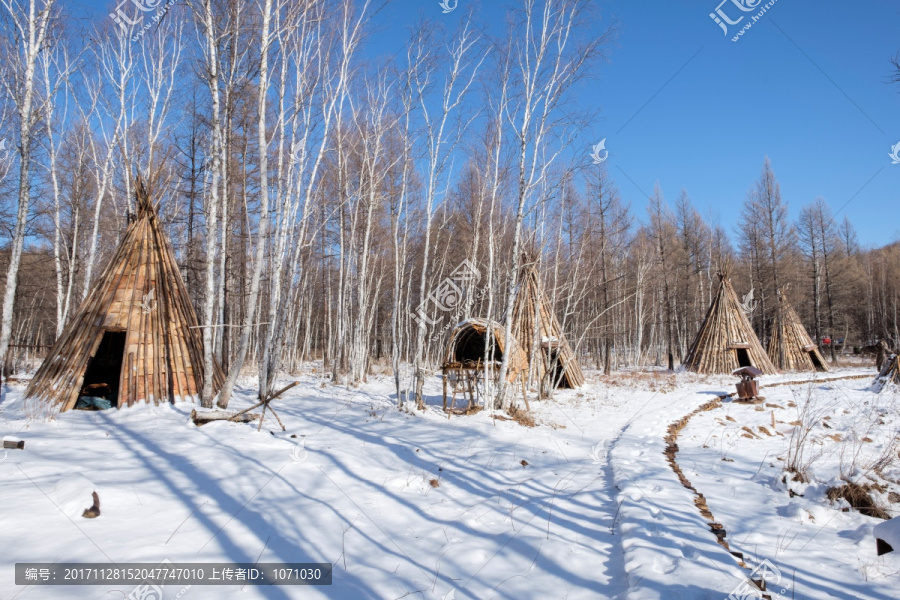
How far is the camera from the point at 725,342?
723 inches

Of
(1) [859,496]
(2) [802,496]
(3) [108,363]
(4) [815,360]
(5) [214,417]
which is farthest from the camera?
(4) [815,360]

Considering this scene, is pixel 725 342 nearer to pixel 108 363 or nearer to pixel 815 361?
pixel 815 361

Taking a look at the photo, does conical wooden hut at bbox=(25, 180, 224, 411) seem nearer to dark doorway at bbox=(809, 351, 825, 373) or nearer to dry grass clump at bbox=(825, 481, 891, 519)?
dry grass clump at bbox=(825, 481, 891, 519)

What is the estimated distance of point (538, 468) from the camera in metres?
5.36

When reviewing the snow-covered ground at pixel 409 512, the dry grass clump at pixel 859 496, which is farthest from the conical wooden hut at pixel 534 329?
the dry grass clump at pixel 859 496

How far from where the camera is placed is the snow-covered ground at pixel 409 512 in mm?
2770

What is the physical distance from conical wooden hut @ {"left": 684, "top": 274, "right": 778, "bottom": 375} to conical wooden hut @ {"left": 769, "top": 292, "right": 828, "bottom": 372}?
413 centimetres

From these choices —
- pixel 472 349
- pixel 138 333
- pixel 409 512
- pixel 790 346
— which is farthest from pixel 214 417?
pixel 790 346

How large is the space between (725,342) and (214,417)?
18650 millimetres

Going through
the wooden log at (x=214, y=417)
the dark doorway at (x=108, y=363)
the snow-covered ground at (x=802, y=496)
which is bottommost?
the snow-covered ground at (x=802, y=496)

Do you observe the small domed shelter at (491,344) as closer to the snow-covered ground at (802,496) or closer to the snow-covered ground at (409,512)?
the snow-covered ground at (409,512)

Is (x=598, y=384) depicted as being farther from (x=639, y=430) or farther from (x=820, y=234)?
(x=820, y=234)

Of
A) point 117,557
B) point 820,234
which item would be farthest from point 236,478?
point 820,234

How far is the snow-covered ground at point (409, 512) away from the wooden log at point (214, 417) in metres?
0.18
